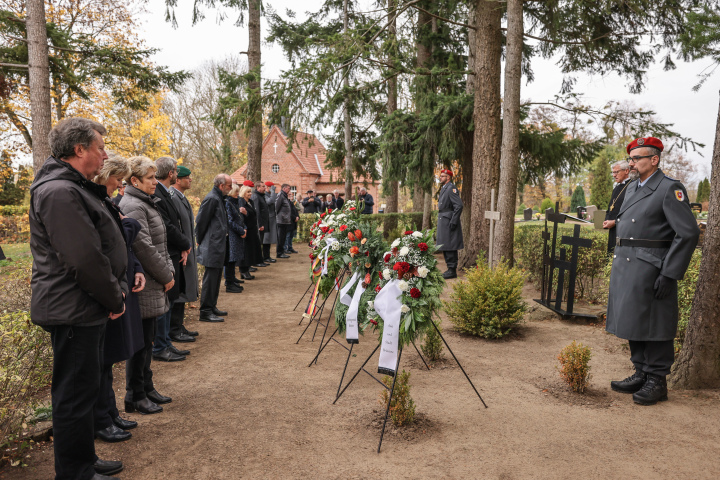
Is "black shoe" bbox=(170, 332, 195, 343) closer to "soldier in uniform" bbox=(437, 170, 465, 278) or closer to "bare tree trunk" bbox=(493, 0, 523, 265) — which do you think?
"bare tree trunk" bbox=(493, 0, 523, 265)

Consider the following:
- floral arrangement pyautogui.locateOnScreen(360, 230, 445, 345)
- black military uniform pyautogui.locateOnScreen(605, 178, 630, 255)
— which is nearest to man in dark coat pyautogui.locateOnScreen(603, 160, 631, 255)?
black military uniform pyautogui.locateOnScreen(605, 178, 630, 255)

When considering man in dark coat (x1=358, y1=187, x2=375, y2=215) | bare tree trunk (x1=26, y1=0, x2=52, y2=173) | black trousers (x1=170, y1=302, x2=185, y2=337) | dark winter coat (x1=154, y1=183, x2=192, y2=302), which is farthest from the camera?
man in dark coat (x1=358, y1=187, x2=375, y2=215)

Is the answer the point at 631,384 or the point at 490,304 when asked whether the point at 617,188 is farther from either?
the point at 631,384

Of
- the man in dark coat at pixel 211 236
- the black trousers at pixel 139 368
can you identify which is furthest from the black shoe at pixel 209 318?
the black trousers at pixel 139 368

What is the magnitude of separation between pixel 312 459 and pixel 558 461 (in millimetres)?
1650

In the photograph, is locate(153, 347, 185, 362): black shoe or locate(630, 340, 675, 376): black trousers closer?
locate(630, 340, 675, 376): black trousers

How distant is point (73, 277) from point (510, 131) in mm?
7495

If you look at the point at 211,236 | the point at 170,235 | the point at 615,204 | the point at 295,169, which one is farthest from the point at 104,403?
the point at 295,169

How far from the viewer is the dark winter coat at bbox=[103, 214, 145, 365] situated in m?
3.29

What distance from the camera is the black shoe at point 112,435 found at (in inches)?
135

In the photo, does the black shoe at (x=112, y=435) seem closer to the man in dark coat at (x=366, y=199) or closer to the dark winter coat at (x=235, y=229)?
the dark winter coat at (x=235, y=229)

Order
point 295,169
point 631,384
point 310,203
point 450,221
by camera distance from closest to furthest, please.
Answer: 1. point 631,384
2. point 450,221
3. point 310,203
4. point 295,169

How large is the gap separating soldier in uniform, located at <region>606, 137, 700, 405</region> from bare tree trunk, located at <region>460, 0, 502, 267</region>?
5.61 metres

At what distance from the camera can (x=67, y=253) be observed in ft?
8.18
